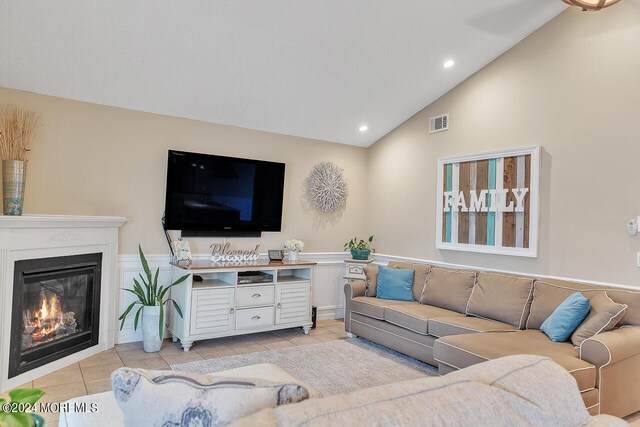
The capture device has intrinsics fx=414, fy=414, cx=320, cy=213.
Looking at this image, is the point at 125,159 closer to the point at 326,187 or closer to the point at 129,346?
the point at 129,346

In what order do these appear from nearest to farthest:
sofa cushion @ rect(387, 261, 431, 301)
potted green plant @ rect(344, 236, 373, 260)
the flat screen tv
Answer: the flat screen tv
sofa cushion @ rect(387, 261, 431, 301)
potted green plant @ rect(344, 236, 373, 260)

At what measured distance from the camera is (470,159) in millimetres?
4492

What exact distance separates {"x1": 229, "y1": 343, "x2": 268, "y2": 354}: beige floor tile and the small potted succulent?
1132 mm

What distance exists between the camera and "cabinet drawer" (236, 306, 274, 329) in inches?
176

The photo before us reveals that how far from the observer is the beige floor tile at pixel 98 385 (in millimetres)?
3121

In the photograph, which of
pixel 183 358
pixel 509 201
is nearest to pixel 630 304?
pixel 509 201

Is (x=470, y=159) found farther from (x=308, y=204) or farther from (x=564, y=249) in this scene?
(x=308, y=204)

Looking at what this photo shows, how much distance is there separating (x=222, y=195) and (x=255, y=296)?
3.93ft

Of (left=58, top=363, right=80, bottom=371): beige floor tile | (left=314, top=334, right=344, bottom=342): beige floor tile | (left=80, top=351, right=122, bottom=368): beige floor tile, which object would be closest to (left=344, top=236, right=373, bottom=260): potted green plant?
(left=314, top=334, right=344, bottom=342): beige floor tile

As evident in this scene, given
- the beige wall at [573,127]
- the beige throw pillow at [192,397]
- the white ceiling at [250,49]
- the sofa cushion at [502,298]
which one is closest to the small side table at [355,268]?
the beige wall at [573,127]

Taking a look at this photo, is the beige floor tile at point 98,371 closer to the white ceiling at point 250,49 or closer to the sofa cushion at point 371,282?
the white ceiling at point 250,49

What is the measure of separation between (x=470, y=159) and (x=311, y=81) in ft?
6.25

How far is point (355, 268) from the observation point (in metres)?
5.34

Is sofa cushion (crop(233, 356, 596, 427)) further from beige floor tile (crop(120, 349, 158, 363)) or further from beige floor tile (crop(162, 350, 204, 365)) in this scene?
beige floor tile (crop(120, 349, 158, 363))
